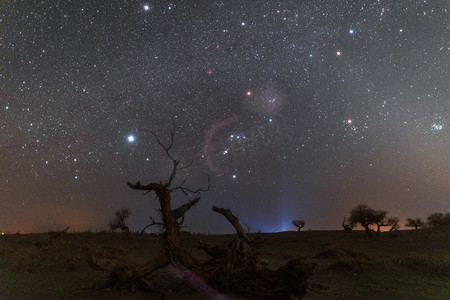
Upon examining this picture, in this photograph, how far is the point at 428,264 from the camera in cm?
1334

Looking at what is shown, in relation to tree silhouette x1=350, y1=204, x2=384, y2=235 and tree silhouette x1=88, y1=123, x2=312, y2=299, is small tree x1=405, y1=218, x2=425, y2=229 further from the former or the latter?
tree silhouette x1=88, y1=123, x2=312, y2=299

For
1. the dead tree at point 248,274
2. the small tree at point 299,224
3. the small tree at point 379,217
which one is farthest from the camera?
the small tree at point 299,224

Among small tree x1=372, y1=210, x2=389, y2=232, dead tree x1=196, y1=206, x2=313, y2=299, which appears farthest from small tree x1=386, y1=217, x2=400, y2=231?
dead tree x1=196, y1=206, x2=313, y2=299

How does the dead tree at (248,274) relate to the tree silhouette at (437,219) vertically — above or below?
below

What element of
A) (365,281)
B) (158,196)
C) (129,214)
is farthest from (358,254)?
(129,214)

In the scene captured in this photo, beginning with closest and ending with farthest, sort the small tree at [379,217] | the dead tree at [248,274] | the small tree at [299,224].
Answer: the dead tree at [248,274] < the small tree at [379,217] < the small tree at [299,224]

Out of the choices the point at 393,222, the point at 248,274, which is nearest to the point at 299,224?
the point at 393,222

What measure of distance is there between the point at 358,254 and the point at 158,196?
466 inches

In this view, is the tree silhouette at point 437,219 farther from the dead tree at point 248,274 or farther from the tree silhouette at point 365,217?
the dead tree at point 248,274

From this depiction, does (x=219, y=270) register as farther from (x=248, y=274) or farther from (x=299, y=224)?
(x=299, y=224)

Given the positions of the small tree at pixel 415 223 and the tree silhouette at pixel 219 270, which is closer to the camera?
the tree silhouette at pixel 219 270

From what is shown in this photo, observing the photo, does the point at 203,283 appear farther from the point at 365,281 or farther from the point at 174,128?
the point at 365,281

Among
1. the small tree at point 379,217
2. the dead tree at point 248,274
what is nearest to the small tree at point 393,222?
the small tree at point 379,217

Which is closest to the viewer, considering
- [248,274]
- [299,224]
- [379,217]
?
[248,274]
